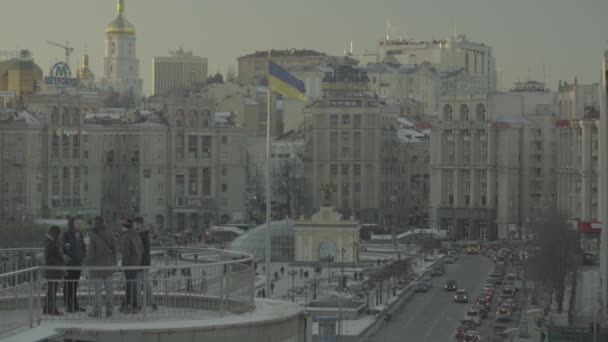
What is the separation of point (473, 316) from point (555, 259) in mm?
4875

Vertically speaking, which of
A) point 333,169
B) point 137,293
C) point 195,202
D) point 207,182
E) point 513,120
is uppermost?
point 513,120

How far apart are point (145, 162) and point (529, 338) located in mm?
59218

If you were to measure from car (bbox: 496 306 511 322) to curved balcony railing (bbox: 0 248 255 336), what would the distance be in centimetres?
4403

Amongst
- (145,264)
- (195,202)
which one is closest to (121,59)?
(195,202)

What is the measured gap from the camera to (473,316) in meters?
55.8

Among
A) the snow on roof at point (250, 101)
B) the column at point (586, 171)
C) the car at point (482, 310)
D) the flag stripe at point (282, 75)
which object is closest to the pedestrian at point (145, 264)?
the flag stripe at point (282, 75)

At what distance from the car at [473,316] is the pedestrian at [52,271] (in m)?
43.2

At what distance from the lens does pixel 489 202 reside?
103m

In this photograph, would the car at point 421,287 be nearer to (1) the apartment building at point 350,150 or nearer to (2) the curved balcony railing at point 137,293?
(1) the apartment building at point 350,150

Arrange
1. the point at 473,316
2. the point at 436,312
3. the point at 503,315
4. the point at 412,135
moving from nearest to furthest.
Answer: the point at 473,316
the point at 503,315
the point at 436,312
the point at 412,135

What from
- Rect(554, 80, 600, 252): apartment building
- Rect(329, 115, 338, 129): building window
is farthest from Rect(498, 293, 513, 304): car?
Rect(329, 115, 338, 129): building window

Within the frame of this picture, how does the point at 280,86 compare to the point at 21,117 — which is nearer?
the point at 280,86

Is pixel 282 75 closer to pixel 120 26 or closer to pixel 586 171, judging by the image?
pixel 586 171

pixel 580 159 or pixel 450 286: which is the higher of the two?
pixel 580 159
